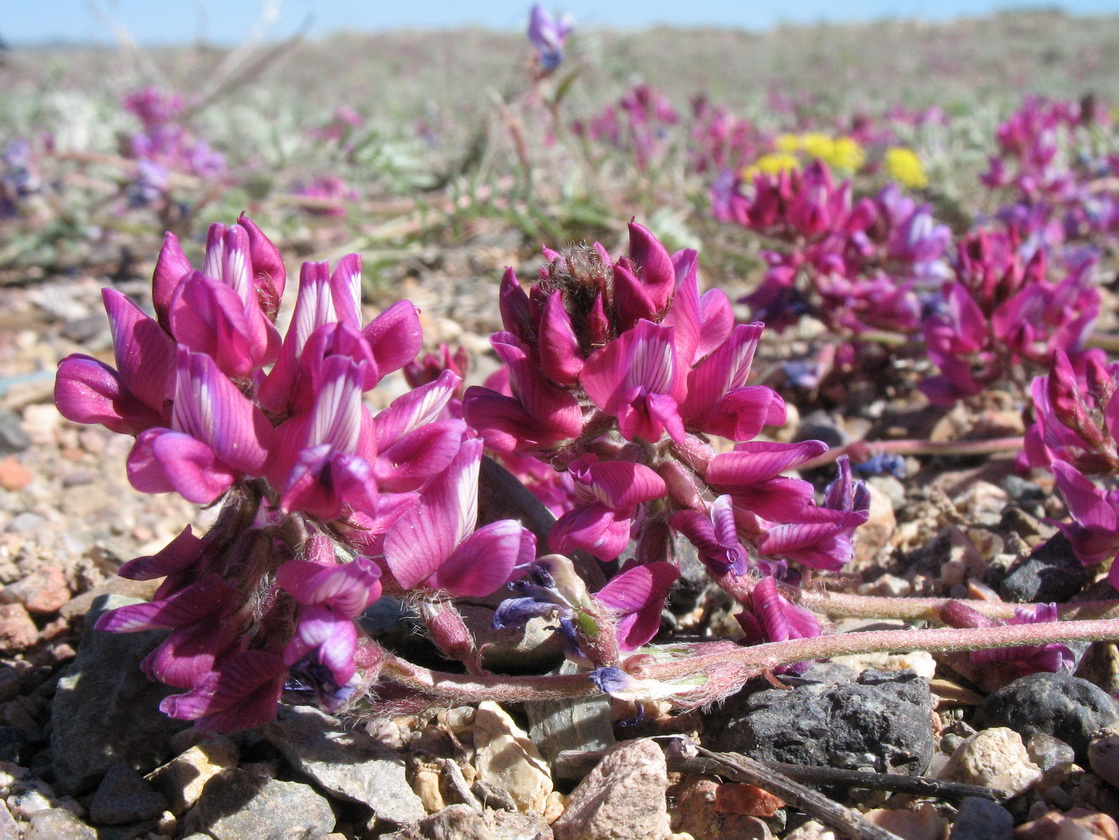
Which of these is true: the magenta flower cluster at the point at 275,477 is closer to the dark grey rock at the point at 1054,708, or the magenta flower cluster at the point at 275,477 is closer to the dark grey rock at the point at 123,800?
the dark grey rock at the point at 123,800

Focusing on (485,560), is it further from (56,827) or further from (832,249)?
(832,249)

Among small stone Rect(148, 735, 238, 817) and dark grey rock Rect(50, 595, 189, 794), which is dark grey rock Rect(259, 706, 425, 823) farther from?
dark grey rock Rect(50, 595, 189, 794)

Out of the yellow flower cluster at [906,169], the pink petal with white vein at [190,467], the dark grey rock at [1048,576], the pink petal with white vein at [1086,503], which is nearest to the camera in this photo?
the pink petal with white vein at [190,467]

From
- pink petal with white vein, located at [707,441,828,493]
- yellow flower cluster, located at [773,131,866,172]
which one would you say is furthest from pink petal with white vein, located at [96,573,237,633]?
yellow flower cluster, located at [773,131,866,172]

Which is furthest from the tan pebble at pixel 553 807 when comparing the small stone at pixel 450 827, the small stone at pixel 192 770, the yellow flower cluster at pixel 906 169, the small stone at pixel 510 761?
the yellow flower cluster at pixel 906 169

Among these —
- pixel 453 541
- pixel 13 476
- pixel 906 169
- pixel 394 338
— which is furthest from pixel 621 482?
pixel 906 169
